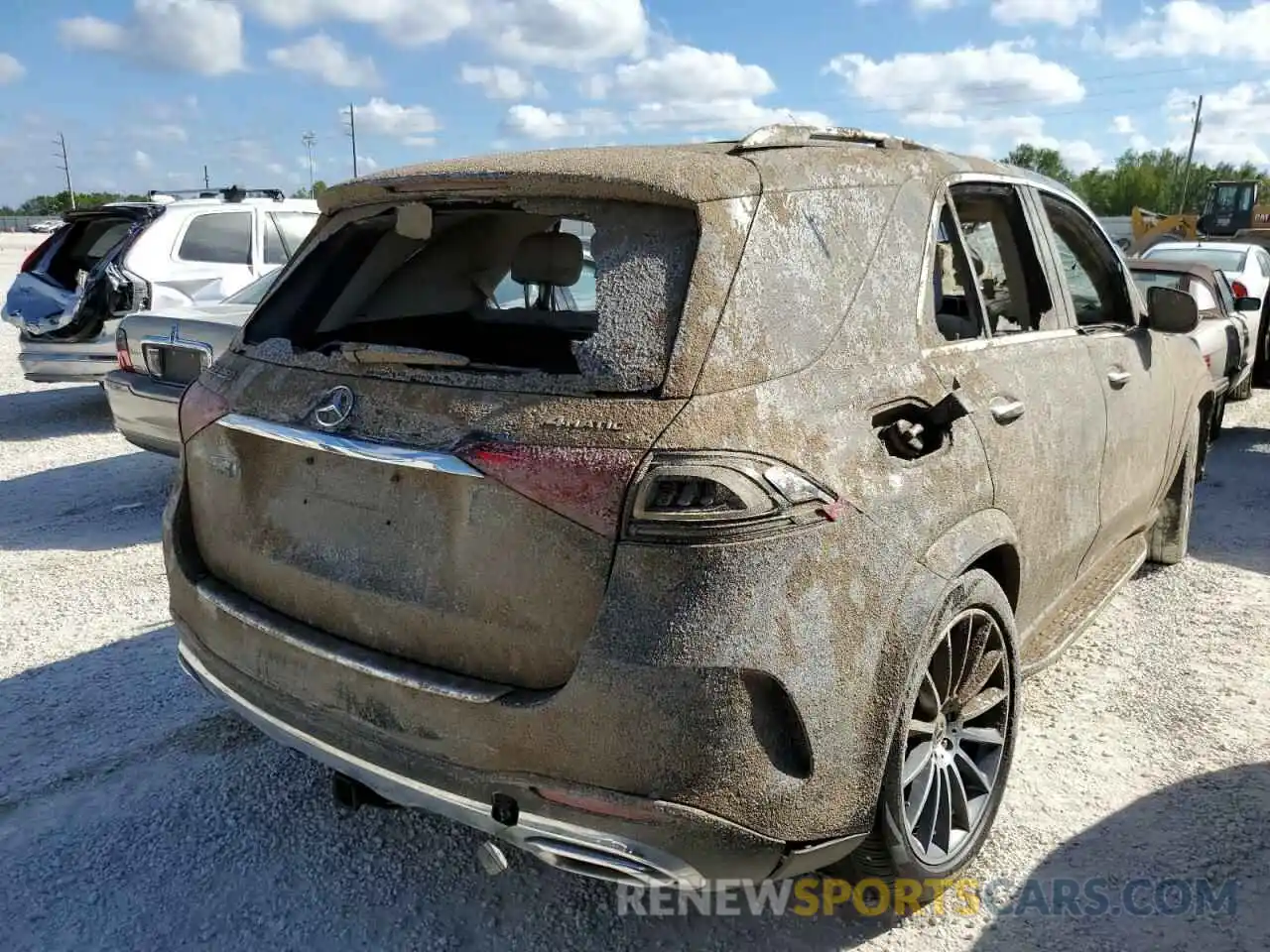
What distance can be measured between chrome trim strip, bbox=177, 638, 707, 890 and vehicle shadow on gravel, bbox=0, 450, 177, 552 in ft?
13.3

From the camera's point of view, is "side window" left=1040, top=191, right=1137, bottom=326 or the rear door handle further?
"side window" left=1040, top=191, right=1137, bottom=326

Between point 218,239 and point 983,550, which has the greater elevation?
point 218,239

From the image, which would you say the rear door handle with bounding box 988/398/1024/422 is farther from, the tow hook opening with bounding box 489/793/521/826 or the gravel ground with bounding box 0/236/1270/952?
the tow hook opening with bounding box 489/793/521/826

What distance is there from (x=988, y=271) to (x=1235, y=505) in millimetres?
4124

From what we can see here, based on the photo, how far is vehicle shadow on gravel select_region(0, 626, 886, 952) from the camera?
2.53 metres

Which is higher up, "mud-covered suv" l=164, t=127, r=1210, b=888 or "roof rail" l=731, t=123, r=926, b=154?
"roof rail" l=731, t=123, r=926, b=154

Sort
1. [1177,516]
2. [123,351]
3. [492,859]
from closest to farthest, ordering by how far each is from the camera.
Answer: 1. [492,859]
2. [1177,516]
3. [123,351]

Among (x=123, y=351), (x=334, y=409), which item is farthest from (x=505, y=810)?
(x=123, y=351)

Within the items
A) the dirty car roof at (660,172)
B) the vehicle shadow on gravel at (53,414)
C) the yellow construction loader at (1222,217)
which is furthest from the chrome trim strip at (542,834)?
the yellow construction loader at (1222,217)

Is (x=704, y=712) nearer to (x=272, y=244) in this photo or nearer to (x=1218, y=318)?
(x=1218, y=318)

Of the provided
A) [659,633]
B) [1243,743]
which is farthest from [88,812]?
[1243,743]

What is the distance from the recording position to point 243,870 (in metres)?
2.78

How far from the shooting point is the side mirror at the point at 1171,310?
12.9ft

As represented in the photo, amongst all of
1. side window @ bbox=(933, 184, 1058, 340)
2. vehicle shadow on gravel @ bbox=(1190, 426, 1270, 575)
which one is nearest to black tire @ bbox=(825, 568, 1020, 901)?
side window @ bbox=(933, 184, 1058, 340)
